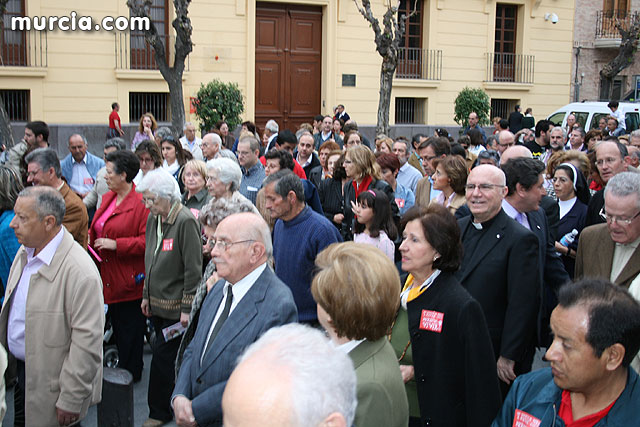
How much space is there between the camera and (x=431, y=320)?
3.28 m

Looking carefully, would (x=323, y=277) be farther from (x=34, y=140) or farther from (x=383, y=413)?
(x=34, y=140)

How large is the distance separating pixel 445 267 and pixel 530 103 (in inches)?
949

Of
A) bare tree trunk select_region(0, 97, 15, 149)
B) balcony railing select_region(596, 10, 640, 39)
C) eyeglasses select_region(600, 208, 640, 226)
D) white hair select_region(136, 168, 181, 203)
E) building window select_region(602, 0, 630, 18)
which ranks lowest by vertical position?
eyeglasses select_region(600, 208, 640, 226)

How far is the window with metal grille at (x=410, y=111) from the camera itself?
944 inches

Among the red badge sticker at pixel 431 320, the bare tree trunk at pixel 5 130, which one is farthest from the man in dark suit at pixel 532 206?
the bare tree trunk at pixel 5 130

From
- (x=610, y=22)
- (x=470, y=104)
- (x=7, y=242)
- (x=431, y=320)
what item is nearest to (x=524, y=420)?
(x=431, y=320)

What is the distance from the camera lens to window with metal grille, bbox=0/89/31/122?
18.1m

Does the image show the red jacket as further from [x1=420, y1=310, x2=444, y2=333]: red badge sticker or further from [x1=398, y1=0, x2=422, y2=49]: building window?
[x1=398, y1=0, x2=422, y2=49]: building window

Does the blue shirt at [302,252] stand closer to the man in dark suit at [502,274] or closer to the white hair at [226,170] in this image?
the white hair at [226,170]

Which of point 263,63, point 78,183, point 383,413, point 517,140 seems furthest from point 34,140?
point 263,63

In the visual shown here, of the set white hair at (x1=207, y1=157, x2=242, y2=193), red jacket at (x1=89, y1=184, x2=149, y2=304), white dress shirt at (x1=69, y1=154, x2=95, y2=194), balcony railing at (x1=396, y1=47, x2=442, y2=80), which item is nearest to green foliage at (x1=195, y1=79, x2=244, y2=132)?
balcony railing at (x1=396, y1=47, x2=442, y2=80)

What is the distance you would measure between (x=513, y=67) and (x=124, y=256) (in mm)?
22814

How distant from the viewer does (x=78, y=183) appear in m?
8.40

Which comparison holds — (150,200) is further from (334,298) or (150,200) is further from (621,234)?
(621,234)
